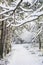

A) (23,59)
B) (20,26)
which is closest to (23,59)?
(23,59)

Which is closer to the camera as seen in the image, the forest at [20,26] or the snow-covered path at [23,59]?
the forest at [20,26]

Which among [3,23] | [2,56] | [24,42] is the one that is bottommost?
[24,42]

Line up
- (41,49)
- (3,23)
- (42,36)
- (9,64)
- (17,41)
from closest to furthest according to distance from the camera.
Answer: (9,64) → (3,23) → (42,36) → (41,49) → (17,41)

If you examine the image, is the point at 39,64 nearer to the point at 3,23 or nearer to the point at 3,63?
the point at 3,63

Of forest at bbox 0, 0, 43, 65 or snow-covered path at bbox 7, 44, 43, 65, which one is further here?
snow-covered path at bbox 7, 44, 43, 65

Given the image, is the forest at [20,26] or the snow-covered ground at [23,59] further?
the snow-covered ground at [23,59]

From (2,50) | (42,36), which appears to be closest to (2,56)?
(2,50)

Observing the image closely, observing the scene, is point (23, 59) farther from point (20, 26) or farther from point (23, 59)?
point (20, 26)

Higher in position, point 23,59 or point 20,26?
point 20,26

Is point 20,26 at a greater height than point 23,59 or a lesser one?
greater

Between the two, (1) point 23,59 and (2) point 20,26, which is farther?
(1) point 23,59

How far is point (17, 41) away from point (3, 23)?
842 inches

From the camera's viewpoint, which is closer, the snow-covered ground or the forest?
the forest

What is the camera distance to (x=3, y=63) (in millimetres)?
14789
